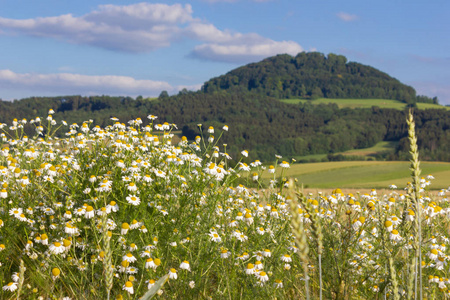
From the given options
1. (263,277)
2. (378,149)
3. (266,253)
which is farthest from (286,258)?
(378,149)

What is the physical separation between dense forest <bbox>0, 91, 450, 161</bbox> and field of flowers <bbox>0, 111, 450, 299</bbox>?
9460 cm

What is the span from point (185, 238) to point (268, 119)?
6765 inches

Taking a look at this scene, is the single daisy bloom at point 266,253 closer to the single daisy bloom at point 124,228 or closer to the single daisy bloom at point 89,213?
the single daisy bloom at point 124,228

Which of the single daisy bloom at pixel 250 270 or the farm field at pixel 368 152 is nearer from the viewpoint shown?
the single daisy bloom at pixel 250 270

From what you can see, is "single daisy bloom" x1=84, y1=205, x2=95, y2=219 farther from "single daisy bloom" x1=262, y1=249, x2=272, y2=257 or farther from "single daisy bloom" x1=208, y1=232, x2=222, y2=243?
"single daisy bloom" x1=262, y1=249, x2=272, y2=257

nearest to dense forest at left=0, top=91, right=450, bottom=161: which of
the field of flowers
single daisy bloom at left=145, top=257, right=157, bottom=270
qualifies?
the field of flowers

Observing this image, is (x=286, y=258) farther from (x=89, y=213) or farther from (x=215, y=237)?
(x=89, y=213)

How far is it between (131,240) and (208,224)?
97 cm

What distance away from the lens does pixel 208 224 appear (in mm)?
4766

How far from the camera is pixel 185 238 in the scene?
486cm

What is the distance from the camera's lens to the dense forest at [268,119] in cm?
12169

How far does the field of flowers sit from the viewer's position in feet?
14.0

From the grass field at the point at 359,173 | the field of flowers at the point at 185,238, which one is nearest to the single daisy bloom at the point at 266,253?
the field of flowers at the point at 185,238

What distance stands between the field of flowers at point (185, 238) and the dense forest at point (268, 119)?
3725 inches
